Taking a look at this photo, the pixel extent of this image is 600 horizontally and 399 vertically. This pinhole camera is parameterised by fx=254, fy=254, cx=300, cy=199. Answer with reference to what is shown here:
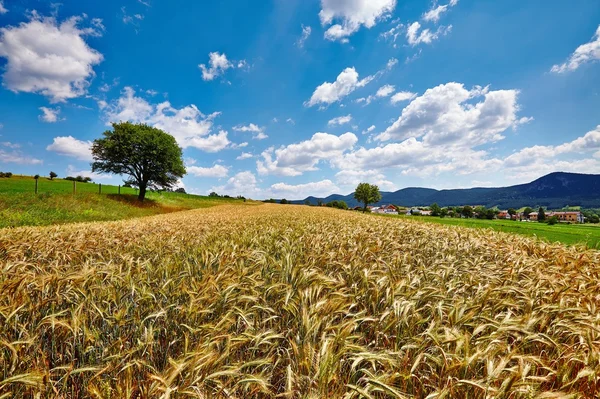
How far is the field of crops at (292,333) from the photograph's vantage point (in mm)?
1629

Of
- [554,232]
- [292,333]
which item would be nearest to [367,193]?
[554,232]

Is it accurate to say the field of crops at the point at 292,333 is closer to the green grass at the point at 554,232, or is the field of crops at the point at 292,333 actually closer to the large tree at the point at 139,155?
the green grass at the point at 554,232

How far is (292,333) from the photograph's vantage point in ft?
7.93

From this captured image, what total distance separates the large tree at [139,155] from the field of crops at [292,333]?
42.2 meters

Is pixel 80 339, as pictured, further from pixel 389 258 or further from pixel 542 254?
pixel 542 254

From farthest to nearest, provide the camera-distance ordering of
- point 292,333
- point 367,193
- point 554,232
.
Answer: point 367,193 < point 554,232 < point 292,333

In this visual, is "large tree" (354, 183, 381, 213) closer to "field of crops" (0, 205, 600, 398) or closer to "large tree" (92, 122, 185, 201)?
"large tree" (92, 122, 185, 201)

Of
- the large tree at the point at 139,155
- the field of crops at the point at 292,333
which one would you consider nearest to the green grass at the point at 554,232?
the field of crops at the point at 292,333

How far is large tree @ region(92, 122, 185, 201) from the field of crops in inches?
1663

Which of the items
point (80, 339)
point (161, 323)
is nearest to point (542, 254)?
point (161, 323)

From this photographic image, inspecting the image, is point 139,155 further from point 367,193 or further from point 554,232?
point 367,193

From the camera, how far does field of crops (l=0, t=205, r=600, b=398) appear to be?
1.63 meters

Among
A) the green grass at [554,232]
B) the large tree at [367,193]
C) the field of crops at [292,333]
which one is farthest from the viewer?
the large tree at [367,193]

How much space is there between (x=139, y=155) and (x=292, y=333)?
46765 mm
